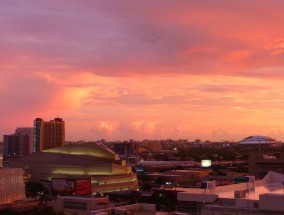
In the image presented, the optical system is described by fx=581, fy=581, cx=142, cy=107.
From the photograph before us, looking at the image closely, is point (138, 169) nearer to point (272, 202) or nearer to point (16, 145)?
point (16, 145)

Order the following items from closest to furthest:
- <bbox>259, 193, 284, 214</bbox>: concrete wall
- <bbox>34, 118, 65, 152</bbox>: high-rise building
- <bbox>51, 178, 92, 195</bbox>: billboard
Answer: <bbox>259, 193, 284, 214</bbox>: concrete wall < <bbox>51, 178, 92, 195</bbox>: billboard < <bbox>34, 118, 65, 152</bbox>: high-rise building

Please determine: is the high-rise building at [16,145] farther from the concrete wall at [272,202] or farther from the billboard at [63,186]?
the concrete wall at [272,202]

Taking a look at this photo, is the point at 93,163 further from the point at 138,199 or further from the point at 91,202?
the point at 91,202

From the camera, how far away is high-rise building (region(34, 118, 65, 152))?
14375 centimetres

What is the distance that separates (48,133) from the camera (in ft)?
482

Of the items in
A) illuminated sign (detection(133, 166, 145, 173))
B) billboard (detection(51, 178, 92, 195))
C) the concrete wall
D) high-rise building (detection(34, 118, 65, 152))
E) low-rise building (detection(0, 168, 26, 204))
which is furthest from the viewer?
high-rise building (detection(34, 118, 65, 152))

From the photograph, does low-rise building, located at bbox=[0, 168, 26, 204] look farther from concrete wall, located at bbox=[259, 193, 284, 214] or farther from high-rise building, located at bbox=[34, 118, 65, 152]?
high-rise building, located at bbox=[34, 118, 65, 152]

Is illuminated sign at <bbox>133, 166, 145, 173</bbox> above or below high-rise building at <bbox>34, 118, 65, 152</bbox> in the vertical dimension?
below

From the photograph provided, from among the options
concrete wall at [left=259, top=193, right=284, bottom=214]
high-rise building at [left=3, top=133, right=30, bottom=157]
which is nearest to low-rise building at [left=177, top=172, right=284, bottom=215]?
concrete wall at [left=259, top=193, right=284, bottom=214]

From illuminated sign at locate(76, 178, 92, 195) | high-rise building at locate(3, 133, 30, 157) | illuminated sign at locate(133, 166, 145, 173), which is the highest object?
high-rise building at locate(3, 133, 30, 157)

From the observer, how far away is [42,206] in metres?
54.7

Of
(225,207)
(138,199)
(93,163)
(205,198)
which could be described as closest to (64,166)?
(93,163)

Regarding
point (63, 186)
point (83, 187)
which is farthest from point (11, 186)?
point (83, 187)

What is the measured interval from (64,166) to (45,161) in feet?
16.0
